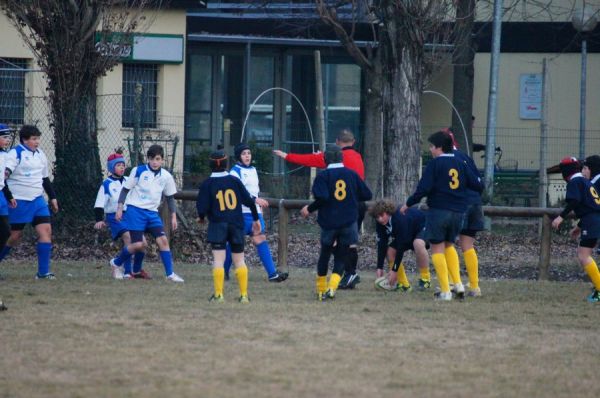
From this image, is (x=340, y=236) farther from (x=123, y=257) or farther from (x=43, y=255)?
(x=43, y=255)

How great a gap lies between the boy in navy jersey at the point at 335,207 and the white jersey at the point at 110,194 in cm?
337

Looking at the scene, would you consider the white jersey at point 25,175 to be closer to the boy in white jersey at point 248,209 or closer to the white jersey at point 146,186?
the white jersey at point 146,186

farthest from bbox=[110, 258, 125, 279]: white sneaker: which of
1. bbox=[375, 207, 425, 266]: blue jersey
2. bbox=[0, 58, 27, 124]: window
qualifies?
bbox=[0, 58, 27, 124]: window

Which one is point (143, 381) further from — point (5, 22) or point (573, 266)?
point (5, 22)

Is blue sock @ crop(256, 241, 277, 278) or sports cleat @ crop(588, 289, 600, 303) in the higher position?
blue sock @ crop(256, 241, 277, 278)

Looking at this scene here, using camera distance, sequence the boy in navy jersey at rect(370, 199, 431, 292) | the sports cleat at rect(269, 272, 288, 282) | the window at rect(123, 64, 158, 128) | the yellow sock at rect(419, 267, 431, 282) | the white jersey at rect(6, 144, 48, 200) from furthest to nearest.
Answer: the window at rect(123, 64, 158, 128) → the sports cleat at rect(269, 272, 288, 282) → the white jersey at rect(6, 144, 48, 200) → the yellow sock at rect(419, 267, 431, 282) → the boy in navy jersey at rect(370, 199, 431, 292)

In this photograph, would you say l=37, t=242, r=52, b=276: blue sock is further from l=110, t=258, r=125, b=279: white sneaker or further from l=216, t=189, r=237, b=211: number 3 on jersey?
l=216, t=189, r=237, b=211: number 3 on jersey

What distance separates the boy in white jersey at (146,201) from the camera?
44.2 feet

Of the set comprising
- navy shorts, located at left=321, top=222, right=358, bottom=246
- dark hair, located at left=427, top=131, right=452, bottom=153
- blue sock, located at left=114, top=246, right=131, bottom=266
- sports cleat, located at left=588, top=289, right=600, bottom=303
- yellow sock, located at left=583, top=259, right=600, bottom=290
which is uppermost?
dark hair, located at left=427, top=131, right=452, bottom=153

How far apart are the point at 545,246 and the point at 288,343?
7.41m

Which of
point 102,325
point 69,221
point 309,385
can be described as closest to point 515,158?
point 69,221

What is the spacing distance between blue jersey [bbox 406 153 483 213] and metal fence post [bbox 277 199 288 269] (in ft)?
14.3

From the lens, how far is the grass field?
722 cm

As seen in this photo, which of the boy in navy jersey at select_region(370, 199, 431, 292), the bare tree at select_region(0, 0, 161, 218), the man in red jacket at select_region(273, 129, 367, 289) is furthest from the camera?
the bare tree at select_region(0, 0, 161, 218)
